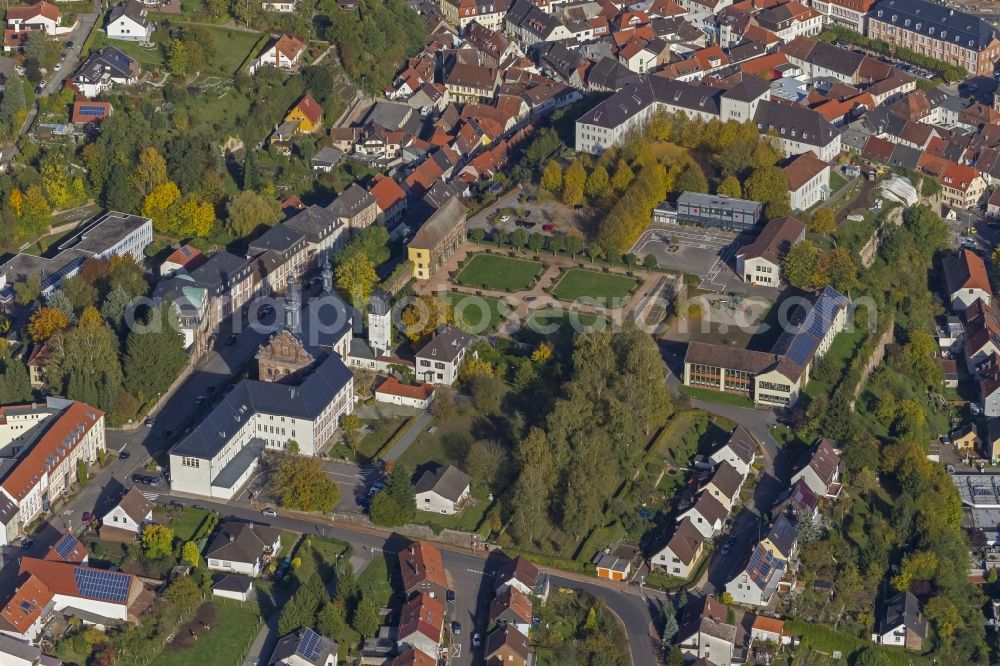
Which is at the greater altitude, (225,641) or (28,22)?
(28,22)

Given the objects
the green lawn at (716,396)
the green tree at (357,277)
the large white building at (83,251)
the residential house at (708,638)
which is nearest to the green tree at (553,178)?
the green tree at (357,277)

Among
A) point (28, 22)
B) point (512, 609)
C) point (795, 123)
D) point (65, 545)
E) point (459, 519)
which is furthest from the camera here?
point (28, 22)

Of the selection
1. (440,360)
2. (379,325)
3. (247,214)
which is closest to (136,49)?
(247,214)

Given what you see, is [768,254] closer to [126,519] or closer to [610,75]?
[610,75]

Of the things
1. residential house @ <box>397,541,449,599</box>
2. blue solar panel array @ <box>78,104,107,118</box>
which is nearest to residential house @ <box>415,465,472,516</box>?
residential house @ <box>397,541,449,599</box>

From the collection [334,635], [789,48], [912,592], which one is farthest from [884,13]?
[334,635]

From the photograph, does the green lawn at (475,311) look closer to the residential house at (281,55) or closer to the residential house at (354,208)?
the residential house at (354,208)

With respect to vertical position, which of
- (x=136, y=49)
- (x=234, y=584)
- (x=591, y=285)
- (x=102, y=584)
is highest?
(x=136, y=49)
